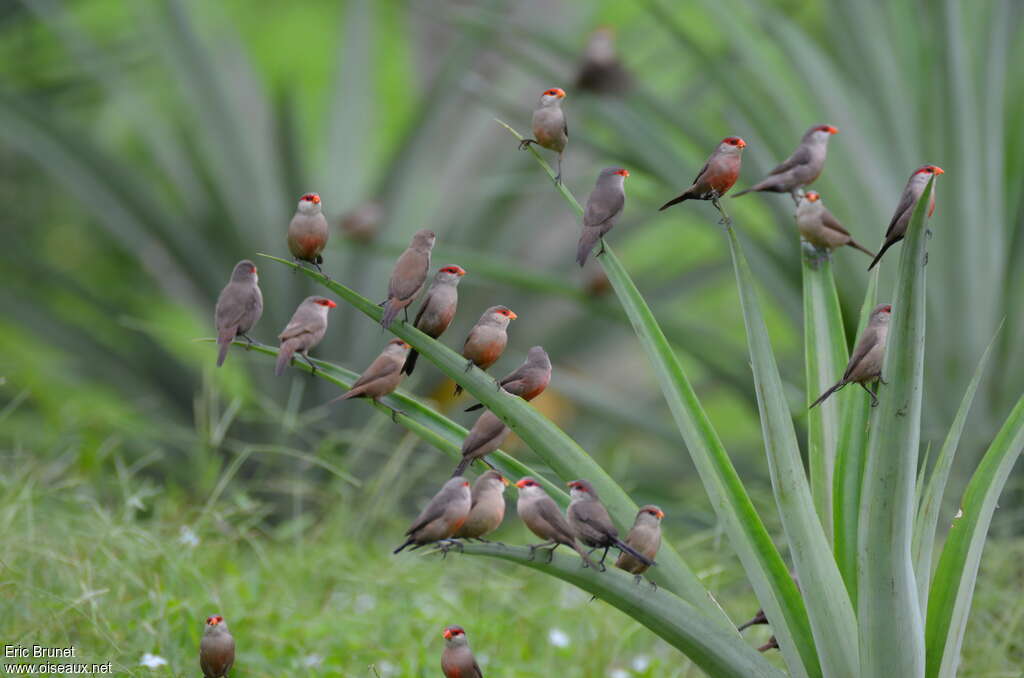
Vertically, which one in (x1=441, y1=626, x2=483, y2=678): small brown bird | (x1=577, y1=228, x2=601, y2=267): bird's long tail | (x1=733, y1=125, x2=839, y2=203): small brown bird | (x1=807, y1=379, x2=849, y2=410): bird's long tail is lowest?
(x1=441, y1=626, x2=483, y2=678): small brown bird

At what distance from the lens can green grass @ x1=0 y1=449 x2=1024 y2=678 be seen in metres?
2.31

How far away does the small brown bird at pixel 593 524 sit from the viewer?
1.51 metres

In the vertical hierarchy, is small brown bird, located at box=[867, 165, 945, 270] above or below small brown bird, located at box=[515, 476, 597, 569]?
above

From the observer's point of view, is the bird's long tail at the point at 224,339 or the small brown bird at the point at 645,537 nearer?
the small brown bird at the point at 645,537

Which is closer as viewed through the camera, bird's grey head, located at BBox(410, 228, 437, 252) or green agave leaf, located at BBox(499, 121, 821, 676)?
green agave leaf, located at BBox(499, 121, 821, 676)

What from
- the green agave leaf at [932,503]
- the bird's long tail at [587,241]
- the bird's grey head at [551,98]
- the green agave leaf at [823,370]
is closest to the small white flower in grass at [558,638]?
the green agave leaf at [823,370]

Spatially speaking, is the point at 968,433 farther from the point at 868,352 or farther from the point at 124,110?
the point at 124,110

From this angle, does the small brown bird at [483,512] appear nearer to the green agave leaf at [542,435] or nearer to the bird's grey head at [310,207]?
the green agave leaf at [542,435]

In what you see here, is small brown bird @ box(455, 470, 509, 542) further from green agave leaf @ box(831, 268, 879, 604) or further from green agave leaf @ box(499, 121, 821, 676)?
green agave leaf @ box(831, 268, 879, 604)

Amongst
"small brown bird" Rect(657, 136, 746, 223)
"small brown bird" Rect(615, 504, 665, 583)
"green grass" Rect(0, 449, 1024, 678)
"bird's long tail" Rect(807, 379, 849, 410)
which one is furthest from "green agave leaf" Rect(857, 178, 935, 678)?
"green grass" Rect(0, 449, 1024, 678)

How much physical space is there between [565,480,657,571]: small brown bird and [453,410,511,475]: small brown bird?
0.46ft

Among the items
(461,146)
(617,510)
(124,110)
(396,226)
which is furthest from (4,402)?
(617,510)

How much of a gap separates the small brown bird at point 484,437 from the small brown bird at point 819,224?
587 mm

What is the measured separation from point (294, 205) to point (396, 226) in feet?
1.46
